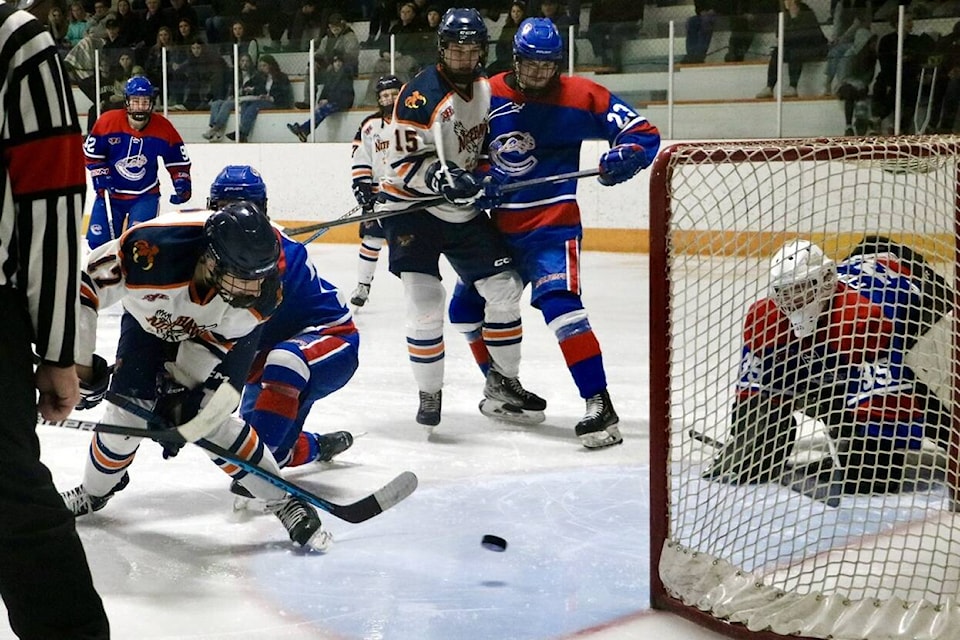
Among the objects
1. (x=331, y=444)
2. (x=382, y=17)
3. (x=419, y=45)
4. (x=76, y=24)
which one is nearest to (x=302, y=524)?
(x=331, y=444)

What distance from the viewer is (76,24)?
1023 centimetres

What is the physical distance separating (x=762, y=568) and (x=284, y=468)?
1.29m

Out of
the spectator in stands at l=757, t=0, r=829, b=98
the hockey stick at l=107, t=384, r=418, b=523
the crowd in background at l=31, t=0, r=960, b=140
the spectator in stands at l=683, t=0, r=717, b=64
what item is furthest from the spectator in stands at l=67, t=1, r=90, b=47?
the hockey stick at l=107, t=384, r=418, b=523

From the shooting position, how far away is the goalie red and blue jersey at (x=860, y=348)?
87.7 inches

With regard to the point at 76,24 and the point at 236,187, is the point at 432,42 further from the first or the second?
the point at 236,187

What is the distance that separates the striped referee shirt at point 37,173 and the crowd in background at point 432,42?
5.68 meters

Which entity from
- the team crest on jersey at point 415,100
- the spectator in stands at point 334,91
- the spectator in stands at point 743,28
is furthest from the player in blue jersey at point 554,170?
the spectator in stands at point 334,91

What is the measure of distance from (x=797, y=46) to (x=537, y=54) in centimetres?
403

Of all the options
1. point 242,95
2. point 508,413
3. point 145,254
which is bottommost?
point 508,413

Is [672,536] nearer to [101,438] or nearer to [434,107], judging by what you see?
[101,438]

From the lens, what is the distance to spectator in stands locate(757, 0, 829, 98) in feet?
22.1

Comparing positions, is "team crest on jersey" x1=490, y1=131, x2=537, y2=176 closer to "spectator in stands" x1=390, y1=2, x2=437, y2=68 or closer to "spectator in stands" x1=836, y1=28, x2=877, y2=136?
"spectator in stands" x1=836, y1=28, x2=877, y2=136

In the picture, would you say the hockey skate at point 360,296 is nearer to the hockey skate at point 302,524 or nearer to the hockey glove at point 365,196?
the hockey glove at point 365,196

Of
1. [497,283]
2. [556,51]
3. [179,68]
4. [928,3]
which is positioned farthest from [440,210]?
[179,68]
